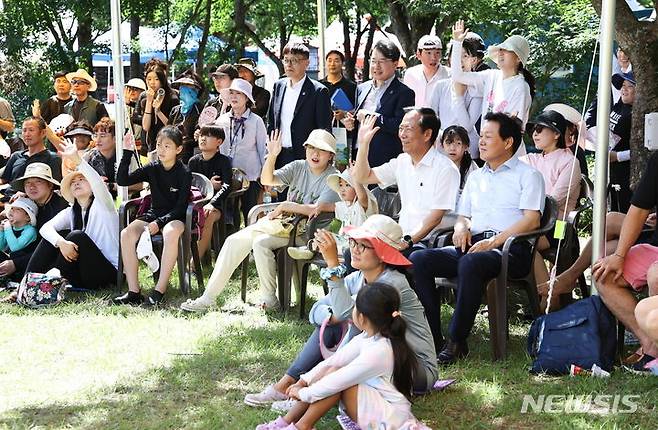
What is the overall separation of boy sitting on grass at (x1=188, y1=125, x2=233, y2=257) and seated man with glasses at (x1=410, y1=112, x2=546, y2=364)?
8.54 ft

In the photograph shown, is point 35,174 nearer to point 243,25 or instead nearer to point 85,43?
point 243,25

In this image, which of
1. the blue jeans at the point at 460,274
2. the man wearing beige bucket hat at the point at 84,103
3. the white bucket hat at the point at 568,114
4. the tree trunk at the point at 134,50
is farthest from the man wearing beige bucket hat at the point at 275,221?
the tree trunk at the point at 134,50

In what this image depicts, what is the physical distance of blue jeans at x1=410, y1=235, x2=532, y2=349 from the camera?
5.10m

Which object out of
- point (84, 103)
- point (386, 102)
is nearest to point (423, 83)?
point (386, 102)

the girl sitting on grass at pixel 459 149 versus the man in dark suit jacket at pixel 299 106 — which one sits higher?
the man in dark suit jacket at pixel 299 106

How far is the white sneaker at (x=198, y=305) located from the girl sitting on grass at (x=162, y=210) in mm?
352

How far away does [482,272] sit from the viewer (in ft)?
16.8

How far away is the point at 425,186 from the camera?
579 cm

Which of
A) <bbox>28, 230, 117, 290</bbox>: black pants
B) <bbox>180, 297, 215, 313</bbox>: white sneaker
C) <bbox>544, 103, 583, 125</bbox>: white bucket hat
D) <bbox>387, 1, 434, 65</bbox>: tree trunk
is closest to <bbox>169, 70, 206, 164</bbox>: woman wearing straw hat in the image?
<bbox>28, 230, 117, 290</bbox>: black pants

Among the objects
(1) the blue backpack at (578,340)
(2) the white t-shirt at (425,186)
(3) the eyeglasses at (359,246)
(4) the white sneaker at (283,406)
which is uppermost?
(2) the white t-shirt at (425,186)

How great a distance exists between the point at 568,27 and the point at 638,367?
7.53 metres

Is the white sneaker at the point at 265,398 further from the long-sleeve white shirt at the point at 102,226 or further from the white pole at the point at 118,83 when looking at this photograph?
the white pole at the point at 118,83

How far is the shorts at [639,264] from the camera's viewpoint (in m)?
4.83

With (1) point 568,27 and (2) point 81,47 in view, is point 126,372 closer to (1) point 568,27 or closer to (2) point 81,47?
(1) point 568,27
